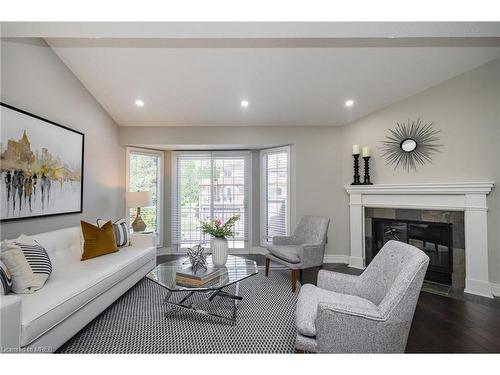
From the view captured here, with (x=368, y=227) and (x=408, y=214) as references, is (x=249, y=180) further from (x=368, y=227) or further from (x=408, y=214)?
(x=408, y=214)

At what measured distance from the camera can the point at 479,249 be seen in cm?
284

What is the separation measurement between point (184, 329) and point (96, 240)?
1.46 meters

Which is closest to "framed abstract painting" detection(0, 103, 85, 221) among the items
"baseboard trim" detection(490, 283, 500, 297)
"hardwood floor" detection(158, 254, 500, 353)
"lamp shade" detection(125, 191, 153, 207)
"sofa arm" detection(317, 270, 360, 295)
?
"lamp shade" detection(125, 191, 153, 207)

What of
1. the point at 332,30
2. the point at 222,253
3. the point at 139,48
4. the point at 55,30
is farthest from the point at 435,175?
the point at 55,30

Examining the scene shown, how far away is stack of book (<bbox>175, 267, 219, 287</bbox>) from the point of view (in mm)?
2159

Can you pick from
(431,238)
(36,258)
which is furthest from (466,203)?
(36,258)

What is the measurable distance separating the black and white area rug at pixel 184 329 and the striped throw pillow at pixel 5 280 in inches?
23.5

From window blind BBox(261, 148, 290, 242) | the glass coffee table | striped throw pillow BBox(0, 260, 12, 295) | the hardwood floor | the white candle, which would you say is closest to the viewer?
striped throw pillow BBox(0, 260, 12, 295)

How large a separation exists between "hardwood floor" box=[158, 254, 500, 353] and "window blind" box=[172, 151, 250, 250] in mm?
3036

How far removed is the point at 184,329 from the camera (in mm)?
2098

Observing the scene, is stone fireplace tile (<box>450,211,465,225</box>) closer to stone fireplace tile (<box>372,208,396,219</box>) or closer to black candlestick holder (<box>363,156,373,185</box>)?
stone fireplace tile (<box>372,208,396,219</box>)

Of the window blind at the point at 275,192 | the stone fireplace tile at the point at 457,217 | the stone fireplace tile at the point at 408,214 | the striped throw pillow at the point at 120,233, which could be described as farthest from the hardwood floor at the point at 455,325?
the striped throw pillow at the point at 120,233
